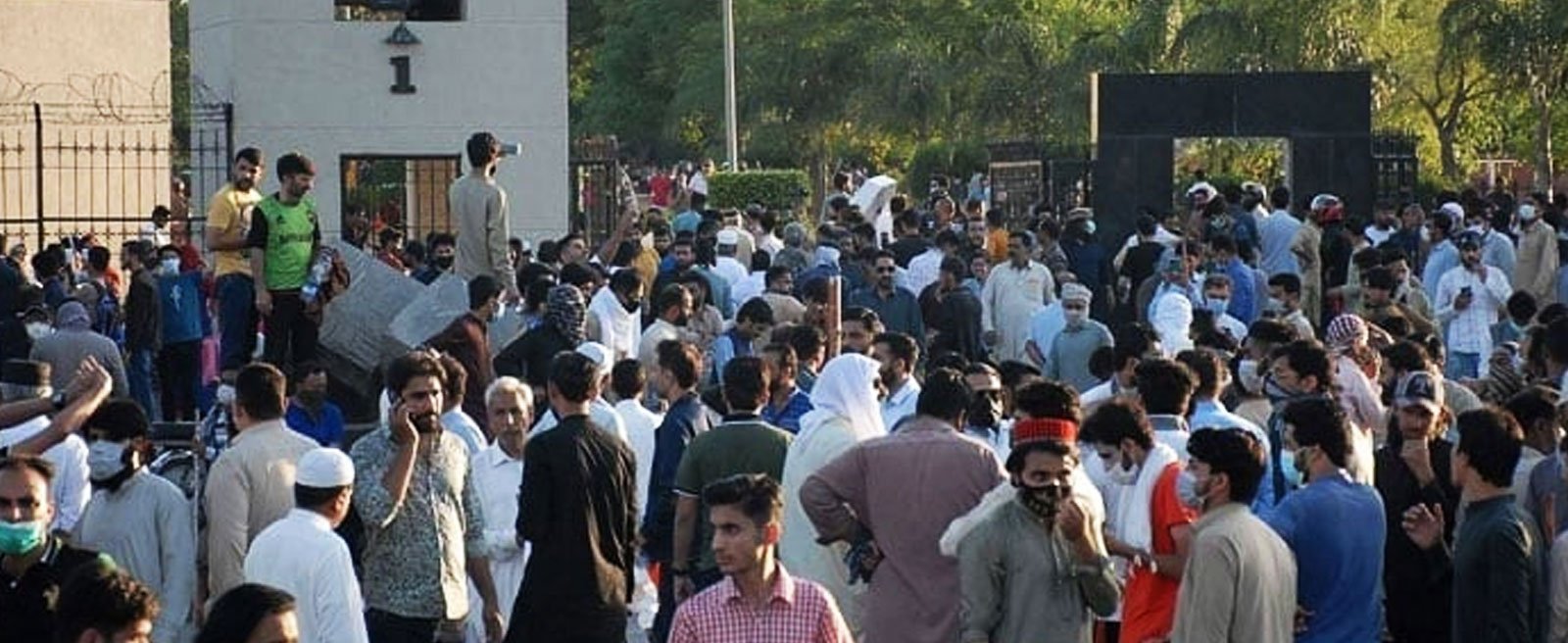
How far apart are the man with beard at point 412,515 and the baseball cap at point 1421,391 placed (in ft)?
11.9

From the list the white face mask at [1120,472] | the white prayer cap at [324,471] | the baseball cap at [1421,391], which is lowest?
the white face mask at [1120,472]

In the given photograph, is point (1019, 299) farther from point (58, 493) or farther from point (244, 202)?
point (58, 493)

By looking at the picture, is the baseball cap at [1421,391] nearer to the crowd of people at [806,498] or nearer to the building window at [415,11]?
the crowd of people at [806,498]

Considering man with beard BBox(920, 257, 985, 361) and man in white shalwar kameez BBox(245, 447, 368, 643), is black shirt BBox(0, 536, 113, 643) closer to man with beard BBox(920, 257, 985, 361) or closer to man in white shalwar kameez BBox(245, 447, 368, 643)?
→ man in white shalwar kameez BBox(245, 447, 368, 643)

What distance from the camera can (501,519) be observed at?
13219mm

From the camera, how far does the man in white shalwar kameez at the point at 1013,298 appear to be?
23.0 meters

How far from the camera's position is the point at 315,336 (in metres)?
19.6

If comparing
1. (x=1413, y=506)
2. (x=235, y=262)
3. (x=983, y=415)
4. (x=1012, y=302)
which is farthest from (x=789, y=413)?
(x=1012, y=302)

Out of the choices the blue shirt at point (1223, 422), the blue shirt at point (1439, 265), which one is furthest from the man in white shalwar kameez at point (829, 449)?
the blue shirt at point (1439, 265)

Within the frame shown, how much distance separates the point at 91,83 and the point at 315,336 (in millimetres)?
12275

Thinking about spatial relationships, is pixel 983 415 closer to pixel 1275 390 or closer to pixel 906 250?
pixel 1275 390

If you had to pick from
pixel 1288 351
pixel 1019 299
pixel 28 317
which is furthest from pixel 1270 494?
pixel 28 317

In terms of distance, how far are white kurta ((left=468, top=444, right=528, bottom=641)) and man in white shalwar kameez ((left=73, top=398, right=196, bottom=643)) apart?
1.47 m

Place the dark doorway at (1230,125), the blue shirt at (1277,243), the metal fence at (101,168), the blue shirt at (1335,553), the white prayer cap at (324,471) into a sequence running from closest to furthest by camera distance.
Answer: the white prayer cap at (324,471), the blue shirt at (1335,553), the blue shirt at (1277,243), the metal fence at (101,168), the dark doorway at (1230,125)
